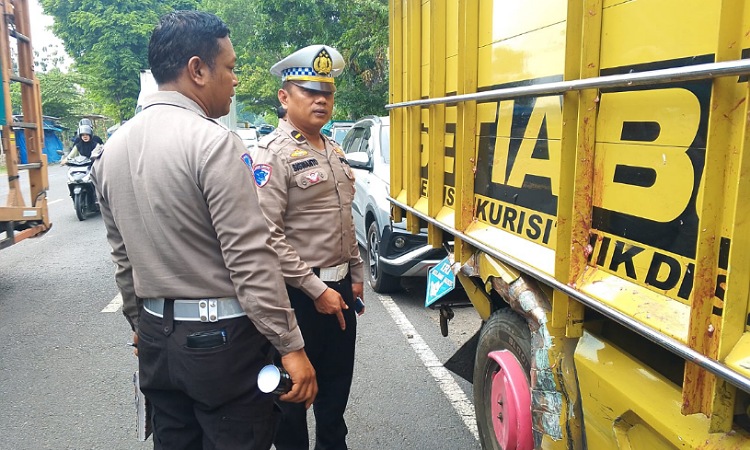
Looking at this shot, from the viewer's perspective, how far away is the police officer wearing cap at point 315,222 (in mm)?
2318

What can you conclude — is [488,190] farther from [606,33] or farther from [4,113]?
[4,113]

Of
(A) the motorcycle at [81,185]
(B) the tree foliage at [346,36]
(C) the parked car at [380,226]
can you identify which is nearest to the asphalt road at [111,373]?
(C) the parked car at [380,226]

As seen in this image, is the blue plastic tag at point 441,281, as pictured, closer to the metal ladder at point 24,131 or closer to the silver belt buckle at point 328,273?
the silver belt buckle at point 328,273

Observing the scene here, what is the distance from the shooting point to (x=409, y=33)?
3004 mm

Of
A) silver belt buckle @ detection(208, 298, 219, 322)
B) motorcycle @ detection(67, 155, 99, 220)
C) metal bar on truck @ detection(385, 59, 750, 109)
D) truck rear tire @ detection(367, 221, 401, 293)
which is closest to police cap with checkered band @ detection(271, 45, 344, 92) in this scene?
metal bar on truck @ detection(385, 59, 750, 109)

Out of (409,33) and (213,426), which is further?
(409,33)

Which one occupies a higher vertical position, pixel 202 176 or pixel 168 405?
pixel 202 176

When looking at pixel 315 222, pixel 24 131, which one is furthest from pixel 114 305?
pixel 315 222

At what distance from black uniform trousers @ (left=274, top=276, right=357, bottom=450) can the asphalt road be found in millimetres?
446

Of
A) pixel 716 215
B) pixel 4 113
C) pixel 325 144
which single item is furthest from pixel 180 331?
pixel 4 113

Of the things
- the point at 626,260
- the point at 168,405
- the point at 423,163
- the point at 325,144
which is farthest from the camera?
the point at 423,163

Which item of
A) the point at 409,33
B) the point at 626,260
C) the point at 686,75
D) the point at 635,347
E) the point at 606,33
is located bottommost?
the point at 635,347

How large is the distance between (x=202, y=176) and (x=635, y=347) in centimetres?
138

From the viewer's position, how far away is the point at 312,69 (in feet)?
8.17
